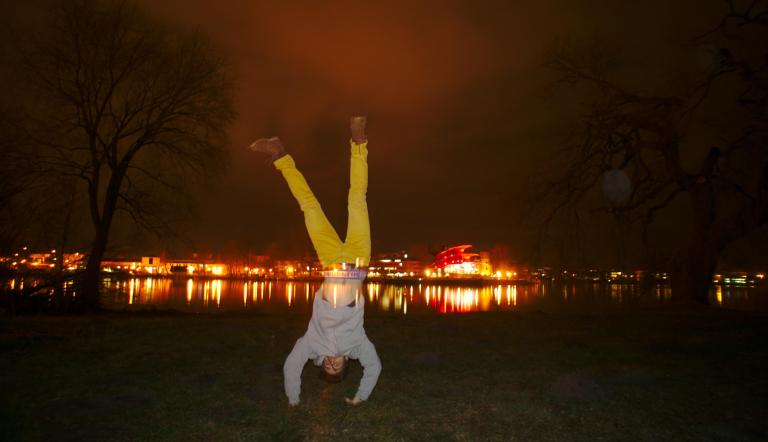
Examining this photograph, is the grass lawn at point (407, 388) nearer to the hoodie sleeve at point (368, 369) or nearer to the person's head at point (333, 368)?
the hoodie sleeve at point (368, 369)

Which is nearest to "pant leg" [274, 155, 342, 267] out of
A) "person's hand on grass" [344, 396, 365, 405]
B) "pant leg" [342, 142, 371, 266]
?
"pant leg" [342, 142, 371, 266]

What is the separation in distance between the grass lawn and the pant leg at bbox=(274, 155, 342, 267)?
1.73m

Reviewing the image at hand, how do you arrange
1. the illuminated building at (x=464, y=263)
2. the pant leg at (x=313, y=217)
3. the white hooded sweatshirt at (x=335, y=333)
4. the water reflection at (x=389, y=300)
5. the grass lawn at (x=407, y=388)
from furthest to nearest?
1. the illuminated building at (x=464, y=263)
2. the water reflection at (x=389, y=300)
3. the white hooded sweatshirt at (x=335, y=333)
4. the pant leg at (x=313, y=217)
5. the grass lawn at (x=407, y=388)

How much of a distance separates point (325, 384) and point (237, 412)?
1.40 meters

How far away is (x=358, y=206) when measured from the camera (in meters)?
5.41

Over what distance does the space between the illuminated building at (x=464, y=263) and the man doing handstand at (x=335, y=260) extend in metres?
Answer: 171

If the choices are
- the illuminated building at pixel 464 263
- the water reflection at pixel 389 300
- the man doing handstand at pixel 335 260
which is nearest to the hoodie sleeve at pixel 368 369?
the man doing handstand at pixel 335 260

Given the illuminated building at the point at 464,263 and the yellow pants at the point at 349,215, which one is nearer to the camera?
the yellow pants at the point at 349,215

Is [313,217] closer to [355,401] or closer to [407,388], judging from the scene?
[355,401]

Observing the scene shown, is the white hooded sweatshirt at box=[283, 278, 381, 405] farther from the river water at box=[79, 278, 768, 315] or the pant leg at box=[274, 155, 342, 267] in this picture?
the river water at box=[79, 278, 768, 315]

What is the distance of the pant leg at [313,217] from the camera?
5.29 m

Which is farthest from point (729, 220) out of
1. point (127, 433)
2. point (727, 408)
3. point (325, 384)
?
point (127, 433)

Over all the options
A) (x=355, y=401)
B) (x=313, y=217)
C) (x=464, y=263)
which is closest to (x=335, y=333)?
(x=355, y=401)

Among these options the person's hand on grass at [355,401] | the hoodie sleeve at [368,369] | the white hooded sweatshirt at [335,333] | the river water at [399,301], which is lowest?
the river water at [399,301]
